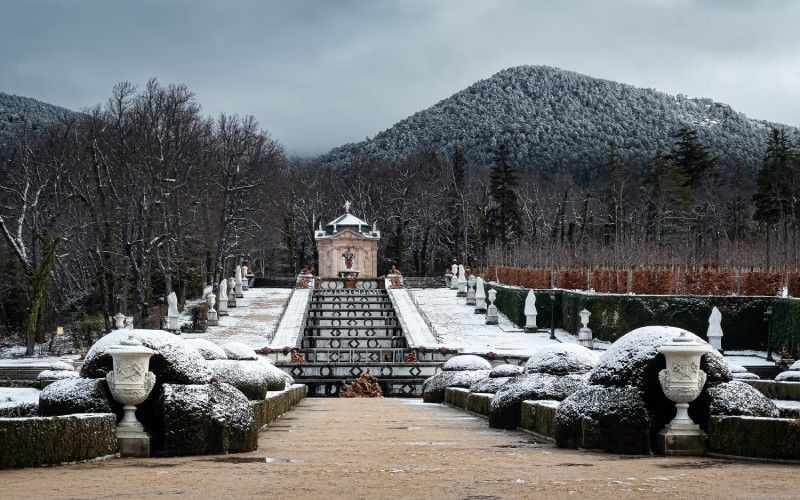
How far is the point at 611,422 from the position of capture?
37.3ft

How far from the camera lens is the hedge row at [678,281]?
3994 centimetres

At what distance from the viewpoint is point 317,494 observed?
7.58 metres

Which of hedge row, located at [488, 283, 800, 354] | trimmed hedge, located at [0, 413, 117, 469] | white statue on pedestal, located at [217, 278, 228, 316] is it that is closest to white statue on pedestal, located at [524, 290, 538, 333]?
hedge row, located at [488, 283, 800, 354]

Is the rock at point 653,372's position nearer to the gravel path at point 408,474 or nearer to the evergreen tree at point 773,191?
the gravel path at point 408,474

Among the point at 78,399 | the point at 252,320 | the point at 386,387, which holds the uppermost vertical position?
the point at 78,399

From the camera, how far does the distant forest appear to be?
47750 millimetres

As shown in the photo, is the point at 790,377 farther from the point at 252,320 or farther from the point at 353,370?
the point at 252,320

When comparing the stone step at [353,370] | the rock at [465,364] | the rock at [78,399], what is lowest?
the stone step at [353,370]

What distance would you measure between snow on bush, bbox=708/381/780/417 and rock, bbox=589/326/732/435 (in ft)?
0.58

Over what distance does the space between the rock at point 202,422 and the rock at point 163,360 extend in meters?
0.15

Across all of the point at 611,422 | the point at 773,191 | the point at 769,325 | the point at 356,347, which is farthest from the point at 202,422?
the point at 773,191

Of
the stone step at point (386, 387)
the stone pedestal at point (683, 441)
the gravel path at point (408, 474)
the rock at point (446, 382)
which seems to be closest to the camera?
the gravel path at point (408, 474)

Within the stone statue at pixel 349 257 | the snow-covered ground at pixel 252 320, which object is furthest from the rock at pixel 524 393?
the stone statue at pixel 349 257

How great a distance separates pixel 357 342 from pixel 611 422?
104ft
